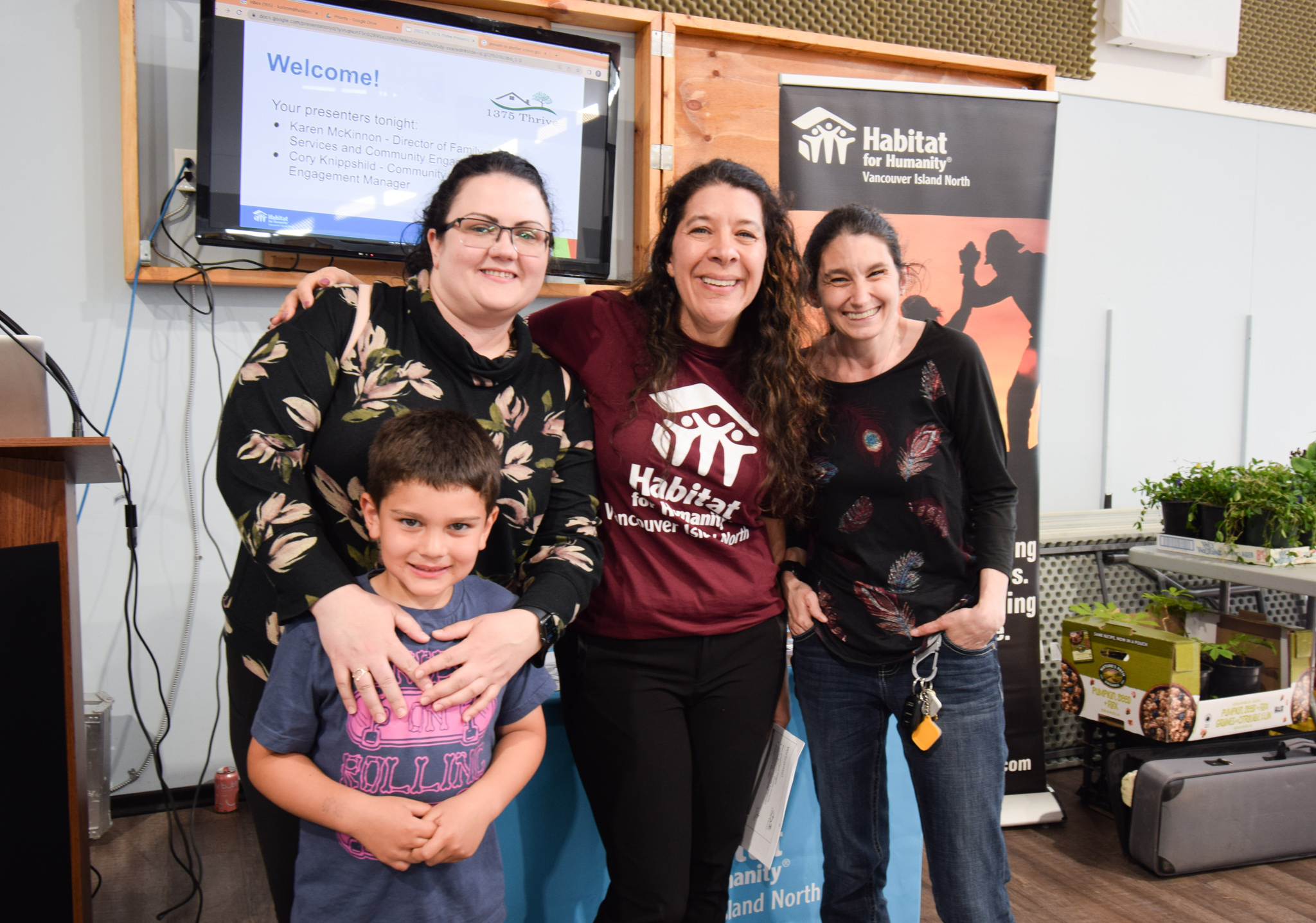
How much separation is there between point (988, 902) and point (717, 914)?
49 cm

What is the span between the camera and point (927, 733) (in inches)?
58.1

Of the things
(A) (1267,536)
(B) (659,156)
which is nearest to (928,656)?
(A) (1267,536)

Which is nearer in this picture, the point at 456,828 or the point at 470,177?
the point at 456,828

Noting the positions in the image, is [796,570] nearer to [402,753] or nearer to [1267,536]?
[402,753]

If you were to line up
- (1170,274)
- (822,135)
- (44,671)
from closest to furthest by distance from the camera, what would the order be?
(44,671)
(822,135)
(1170,274)

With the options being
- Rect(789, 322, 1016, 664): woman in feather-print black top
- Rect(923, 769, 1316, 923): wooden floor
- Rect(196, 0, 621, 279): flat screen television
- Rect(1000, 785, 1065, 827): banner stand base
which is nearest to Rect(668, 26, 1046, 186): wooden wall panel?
Rect(196, 0, 621, 279): flat screen television

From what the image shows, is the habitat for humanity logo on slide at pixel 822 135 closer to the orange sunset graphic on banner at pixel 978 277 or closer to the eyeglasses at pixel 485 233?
the orange sunset graphic on banner at pixel 978 277

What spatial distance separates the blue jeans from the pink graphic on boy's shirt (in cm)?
74

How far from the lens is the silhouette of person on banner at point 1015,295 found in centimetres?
266

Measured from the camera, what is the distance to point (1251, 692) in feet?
8.99

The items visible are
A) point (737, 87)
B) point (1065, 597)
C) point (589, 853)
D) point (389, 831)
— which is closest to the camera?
point (389, 831)

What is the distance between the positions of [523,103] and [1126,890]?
3071mm

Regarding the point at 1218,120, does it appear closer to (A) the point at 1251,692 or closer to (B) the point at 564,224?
(A) the point at 1251,692

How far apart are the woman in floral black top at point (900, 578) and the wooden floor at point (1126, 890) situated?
88 cm
